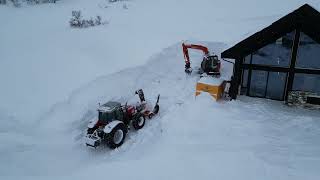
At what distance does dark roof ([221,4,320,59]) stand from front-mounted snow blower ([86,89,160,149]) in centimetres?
570

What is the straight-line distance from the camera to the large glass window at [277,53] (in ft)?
46.5

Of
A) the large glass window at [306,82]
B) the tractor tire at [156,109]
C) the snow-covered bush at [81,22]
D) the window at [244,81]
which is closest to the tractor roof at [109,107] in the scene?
the tractor tire at [156,109]

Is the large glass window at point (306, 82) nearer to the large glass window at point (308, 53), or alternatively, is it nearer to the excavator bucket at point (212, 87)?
the large glass window at point (308, 53)

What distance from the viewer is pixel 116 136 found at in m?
11.8

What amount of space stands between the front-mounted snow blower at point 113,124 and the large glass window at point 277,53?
6736 millimetres

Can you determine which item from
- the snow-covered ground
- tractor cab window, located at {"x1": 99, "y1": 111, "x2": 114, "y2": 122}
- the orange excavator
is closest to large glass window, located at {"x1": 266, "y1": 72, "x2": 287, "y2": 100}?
the snow-covered ground

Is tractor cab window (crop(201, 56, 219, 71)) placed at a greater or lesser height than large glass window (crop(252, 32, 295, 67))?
lesser

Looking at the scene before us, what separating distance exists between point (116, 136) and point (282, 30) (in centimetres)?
938

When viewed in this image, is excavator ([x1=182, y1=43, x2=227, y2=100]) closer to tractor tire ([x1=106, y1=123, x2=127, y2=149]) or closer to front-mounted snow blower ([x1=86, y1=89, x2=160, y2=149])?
front-mounted snow blower ([x1=86, y1=89, x2=160, y2=149])

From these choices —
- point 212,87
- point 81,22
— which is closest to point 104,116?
point 212,87

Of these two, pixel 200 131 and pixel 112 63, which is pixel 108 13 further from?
pixel 200 131

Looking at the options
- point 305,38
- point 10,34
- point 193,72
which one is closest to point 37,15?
point 10,34

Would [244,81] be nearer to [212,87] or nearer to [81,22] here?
[212,87]

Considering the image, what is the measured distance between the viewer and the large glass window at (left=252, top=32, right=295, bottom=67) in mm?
14172
